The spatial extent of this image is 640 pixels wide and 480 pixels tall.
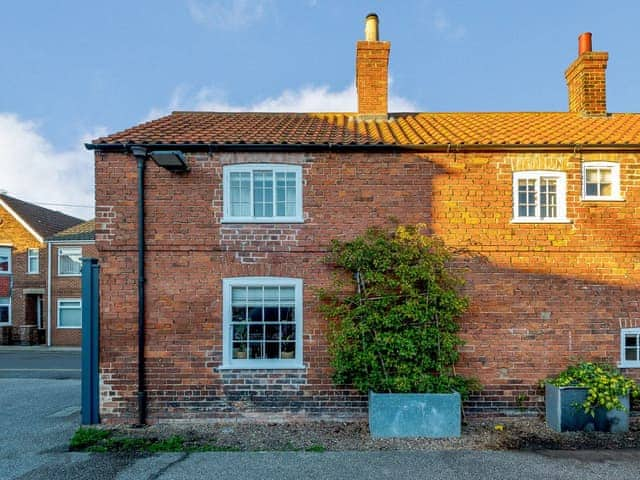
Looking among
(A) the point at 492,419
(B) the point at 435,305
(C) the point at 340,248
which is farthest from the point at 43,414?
(A) the point at 492,419

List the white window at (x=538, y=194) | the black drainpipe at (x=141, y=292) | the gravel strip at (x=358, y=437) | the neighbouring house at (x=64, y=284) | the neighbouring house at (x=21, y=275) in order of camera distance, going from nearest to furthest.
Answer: the gravel strip at (x=358, y=437) < the black drainpipe at (x=141, y=292) < the white window at (x=538, y=194) < the neighbouring house at (x=64, y=284) < the neighbouring house at (x=21, y=275)

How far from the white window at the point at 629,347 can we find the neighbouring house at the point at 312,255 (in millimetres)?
26

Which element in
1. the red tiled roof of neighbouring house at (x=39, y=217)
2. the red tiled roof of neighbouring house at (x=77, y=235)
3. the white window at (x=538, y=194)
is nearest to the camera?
the white window at (x=538, y=194)

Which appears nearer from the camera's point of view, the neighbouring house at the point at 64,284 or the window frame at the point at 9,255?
the neighbouring house at the point at 64,284

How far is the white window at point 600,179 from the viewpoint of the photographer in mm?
7953

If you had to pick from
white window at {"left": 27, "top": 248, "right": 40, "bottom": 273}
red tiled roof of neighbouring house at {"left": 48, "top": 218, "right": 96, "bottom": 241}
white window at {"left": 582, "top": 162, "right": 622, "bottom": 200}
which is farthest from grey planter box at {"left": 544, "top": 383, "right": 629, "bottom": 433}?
white window at {"left": 27, "top": 248, "right": 40, "bottom": 273}

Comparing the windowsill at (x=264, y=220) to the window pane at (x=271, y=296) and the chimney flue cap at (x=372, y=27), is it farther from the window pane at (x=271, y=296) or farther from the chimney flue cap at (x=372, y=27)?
the chimney flue cap at (x=372, y=27)

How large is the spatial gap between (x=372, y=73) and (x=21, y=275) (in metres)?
22.6

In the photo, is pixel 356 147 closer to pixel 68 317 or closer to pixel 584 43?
pixel 584 43

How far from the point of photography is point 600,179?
8008mm

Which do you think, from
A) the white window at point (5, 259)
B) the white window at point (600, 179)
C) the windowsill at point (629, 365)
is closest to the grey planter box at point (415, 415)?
the windowsill at point (629, 365)

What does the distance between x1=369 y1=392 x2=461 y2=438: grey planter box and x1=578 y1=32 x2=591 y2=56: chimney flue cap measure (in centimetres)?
976

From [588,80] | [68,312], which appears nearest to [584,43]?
[588,80]

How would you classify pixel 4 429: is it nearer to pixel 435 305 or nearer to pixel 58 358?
pixel 435 305
